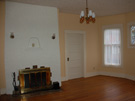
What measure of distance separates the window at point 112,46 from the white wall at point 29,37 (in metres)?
2.79

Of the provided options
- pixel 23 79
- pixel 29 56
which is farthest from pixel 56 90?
pixel 29 56

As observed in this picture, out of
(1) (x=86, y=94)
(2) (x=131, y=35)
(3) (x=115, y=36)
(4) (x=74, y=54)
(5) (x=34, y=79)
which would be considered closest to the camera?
(1) (x=86, y=94)

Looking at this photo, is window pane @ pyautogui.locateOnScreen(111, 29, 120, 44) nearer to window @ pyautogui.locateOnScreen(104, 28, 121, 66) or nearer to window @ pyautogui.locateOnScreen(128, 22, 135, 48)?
window @ pyautogui.locateOnScreen(104, 28, 121, 66)

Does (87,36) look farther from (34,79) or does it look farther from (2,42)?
(2,42)

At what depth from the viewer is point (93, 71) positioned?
22.6 feet

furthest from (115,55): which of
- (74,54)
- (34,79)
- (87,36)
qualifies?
(34,79)

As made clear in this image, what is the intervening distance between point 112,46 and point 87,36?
126 centimetres

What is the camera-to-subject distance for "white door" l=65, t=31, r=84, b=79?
6.14 metres

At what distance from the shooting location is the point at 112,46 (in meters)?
6.54

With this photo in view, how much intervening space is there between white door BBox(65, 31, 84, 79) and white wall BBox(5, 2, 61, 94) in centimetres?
111

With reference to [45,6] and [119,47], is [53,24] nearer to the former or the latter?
[45,6]

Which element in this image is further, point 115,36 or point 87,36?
point 87,36

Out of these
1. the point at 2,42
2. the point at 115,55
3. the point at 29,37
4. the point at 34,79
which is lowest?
the point at 34,79

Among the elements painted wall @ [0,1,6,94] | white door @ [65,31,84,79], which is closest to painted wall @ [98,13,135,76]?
white door @ [65,31,84,79]
